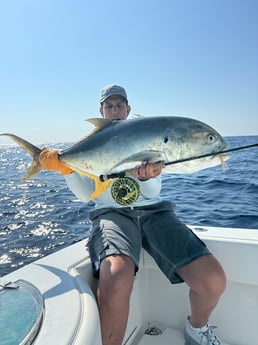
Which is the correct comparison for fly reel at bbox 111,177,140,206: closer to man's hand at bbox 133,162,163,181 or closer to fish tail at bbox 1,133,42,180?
man's hand at bbox 133,162,163,181

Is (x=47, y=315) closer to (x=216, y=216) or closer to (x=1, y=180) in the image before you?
(x=216, y=216)

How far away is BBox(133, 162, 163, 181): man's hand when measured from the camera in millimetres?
1786

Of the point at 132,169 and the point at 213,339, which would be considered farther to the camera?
the point at 213,339

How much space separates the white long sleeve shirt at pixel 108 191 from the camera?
2260 millimetres

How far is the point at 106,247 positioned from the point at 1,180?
44.5ft

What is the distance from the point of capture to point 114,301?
1.66m

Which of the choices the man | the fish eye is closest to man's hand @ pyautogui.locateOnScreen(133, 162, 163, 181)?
the man

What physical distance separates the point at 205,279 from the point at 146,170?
0.75 meters

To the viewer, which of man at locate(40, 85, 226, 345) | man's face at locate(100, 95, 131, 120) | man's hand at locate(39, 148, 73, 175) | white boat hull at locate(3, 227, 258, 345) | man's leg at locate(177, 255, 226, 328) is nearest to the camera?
white boat hull at locate(3, 227, 258, 345)

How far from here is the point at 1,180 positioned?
1420 centimetres

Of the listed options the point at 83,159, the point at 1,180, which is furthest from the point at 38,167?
the point at 1,180

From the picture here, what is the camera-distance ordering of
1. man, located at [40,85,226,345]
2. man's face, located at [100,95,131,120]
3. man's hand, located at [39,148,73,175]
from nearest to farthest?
man, located at [40,85,226,345] → man's hand, located at [39,148,73,175] → man's face, located at [100,95,131,120]

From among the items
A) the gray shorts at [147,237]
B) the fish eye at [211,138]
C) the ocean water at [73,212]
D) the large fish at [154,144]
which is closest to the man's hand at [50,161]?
the large fish at [154,144]

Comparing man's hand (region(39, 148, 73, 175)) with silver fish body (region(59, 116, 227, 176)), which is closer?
silver fish body (region(59, 116, 227, 176))
